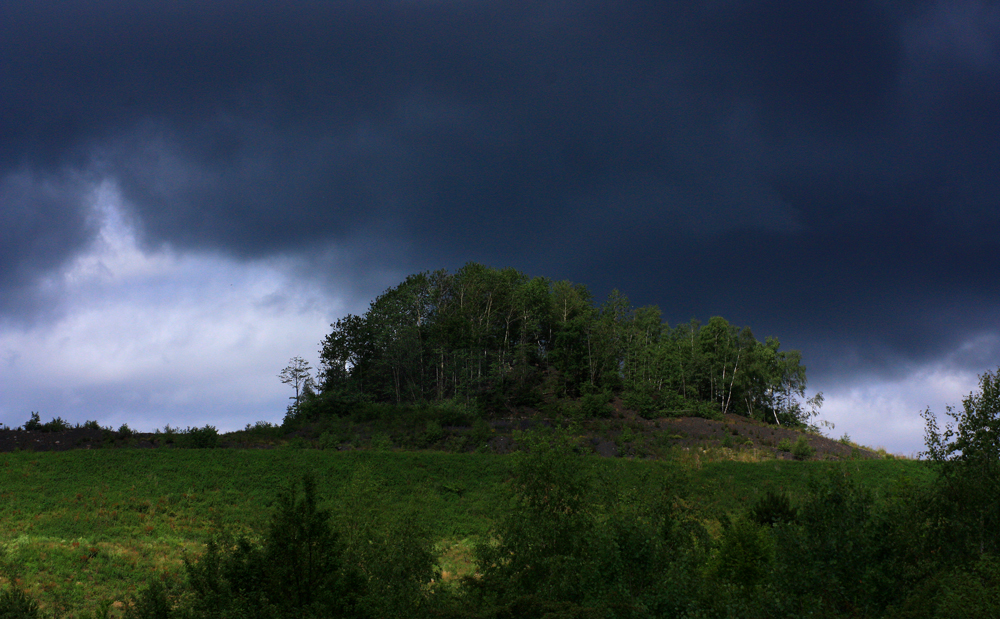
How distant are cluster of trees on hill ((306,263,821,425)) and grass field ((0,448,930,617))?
2167 centimetres

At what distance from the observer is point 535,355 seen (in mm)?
87875

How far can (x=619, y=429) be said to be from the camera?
6369 centimetres

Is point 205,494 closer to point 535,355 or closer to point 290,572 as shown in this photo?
point 290,572

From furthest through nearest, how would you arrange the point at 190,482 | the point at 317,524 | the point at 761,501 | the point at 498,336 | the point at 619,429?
1. the point at 498,336
2. the point at 619,429
3. the point at 190,482
4. the point at 761,501
5. the point at 317,524

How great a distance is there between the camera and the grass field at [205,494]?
26031 millimetres

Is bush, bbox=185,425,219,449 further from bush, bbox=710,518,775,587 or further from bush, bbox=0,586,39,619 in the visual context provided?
bush, bbox=710,518,775,587

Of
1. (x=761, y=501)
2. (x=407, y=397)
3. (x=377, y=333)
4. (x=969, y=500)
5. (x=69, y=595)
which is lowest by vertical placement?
(x=69, y=595)

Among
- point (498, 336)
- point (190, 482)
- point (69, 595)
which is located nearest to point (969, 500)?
point (69, 595)

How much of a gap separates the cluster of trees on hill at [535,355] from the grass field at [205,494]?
71.1ft

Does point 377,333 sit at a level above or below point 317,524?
above

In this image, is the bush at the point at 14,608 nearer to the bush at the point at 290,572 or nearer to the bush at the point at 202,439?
the bush at the point at 290,572

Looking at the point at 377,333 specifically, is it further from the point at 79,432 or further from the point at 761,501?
the point at 761,501

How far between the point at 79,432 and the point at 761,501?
2186 inches

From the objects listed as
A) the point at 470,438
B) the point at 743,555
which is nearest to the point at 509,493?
the point at 743,555
